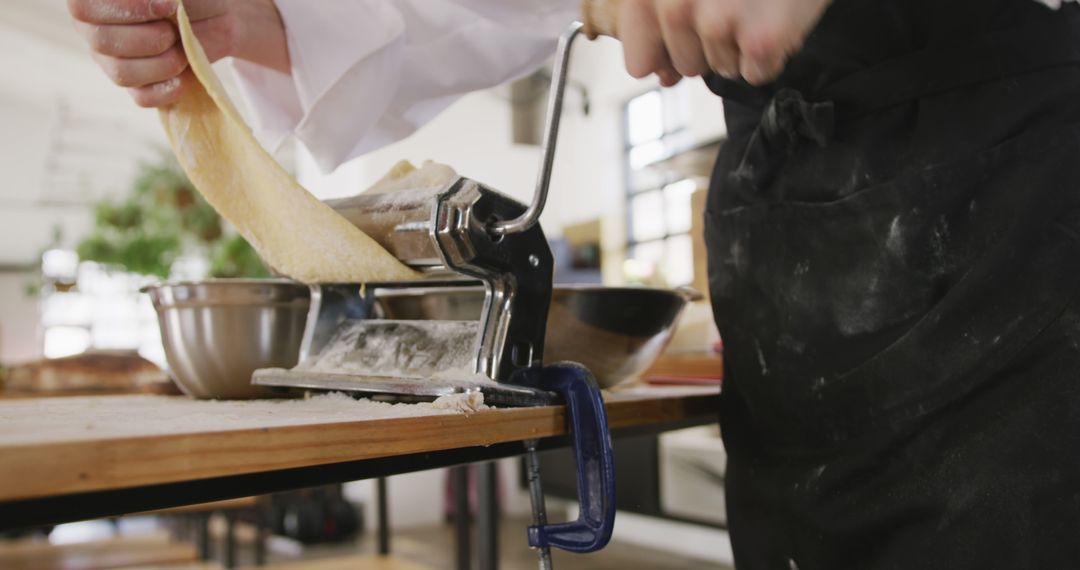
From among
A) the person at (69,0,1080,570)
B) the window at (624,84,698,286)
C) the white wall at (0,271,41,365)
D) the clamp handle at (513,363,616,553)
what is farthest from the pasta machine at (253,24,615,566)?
the white wall at (0,271,41,365)

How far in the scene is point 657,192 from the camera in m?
6.66

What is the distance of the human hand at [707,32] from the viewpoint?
0.47m

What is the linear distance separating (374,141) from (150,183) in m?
3.79

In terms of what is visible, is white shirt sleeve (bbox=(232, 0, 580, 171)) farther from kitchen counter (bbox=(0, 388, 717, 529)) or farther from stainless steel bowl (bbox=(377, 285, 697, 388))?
kitchen counter (bbox=(0, 388, 717, 529))

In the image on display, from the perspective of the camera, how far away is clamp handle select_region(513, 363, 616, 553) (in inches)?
25.0

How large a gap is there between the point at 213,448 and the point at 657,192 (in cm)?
637

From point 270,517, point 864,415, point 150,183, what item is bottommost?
point 270,517

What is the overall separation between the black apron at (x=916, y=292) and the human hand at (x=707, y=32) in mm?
241

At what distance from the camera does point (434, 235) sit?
2.20ft

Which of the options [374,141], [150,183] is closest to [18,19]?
[150,183]

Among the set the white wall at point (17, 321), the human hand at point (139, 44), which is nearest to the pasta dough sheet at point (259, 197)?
the human hand at point (139, 44)

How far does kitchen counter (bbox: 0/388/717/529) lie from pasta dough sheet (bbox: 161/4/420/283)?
0.14m

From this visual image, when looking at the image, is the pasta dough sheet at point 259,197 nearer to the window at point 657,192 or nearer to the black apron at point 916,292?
the black apron at point 916,292

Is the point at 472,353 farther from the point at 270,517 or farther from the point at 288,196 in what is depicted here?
the point at 270,517
